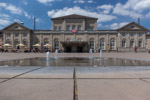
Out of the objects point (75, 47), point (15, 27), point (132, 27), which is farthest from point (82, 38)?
point (15, 27)

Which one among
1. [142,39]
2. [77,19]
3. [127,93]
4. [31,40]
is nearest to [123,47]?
[142,39]

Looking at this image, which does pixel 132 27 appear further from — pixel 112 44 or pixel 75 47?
pixel 75 47

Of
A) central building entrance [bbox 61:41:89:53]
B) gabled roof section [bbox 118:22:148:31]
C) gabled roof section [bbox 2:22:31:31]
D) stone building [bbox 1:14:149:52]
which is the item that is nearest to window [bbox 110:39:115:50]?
stone building [bbox 1:14:149:52]

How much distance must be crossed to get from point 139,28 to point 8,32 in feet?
170

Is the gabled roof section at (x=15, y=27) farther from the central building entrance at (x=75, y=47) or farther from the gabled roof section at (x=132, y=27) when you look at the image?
the gabled roof section at (x=132, y=27)

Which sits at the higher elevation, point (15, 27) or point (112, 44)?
point (15, 27)

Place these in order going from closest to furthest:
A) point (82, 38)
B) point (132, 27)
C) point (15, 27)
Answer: point (132, 27) < point (82, 38) < point (15, 27)

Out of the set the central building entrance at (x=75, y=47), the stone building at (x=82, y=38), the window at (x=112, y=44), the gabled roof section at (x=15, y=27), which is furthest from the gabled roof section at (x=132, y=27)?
the gabled roof section at (x=15, y=27)

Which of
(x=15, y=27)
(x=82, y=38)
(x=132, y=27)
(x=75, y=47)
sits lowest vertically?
(x=75, y=47)

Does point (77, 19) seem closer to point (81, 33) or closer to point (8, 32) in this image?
point (81, 33)

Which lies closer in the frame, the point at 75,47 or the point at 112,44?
the point at 75,47

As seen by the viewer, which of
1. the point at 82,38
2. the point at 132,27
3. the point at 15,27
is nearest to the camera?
the point at 132,27

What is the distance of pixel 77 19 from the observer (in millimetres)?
42156

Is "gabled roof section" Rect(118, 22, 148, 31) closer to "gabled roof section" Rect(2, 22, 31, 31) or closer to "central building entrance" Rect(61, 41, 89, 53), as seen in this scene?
"central building entrance" Rect(61, 41, 89, 53)
